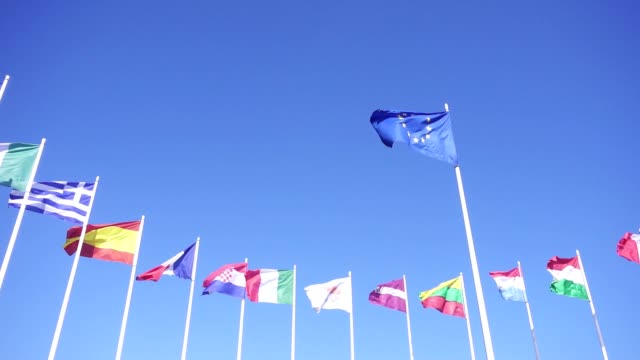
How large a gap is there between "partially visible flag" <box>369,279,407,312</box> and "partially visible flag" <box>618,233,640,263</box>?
1351cm

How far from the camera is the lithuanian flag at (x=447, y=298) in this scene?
30.2 m

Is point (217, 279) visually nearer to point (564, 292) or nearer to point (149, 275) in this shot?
point (149, 275)

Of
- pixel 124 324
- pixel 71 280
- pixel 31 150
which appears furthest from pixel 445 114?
pixel 124 324

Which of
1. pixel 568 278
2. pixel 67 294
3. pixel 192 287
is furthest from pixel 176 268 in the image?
pixel 568 278

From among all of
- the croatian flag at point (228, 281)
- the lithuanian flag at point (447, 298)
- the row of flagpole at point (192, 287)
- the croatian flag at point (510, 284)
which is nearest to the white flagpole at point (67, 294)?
the row of flagpole at point (192, 287)

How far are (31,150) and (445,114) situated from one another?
1676cm

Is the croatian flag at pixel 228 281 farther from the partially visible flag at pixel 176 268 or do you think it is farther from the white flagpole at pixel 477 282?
the white flagpole at pixel 477 282

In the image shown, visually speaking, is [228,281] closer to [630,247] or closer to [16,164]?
[16,164]

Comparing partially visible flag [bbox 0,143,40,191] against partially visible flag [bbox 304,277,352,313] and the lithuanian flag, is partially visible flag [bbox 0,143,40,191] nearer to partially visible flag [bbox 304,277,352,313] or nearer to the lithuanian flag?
partially visible flag [bbox 304,277,352,313]

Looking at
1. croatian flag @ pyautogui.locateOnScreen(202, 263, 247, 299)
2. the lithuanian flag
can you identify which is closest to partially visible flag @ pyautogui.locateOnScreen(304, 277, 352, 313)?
croatian flag @ pyautogui.locateOnScreen(202, 263, 247, 299)

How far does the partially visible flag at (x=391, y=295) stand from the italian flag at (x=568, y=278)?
9508mm

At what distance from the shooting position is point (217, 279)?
30156 millimetres

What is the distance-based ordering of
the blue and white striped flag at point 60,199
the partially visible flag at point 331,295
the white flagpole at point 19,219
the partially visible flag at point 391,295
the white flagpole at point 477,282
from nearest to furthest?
the white flagpole at point 477,282, the white flagpole at point 19,219, the blue and white striped flag at point 60,199, the partially visible flag at point 331,295, the partially visible flag at point 391,295

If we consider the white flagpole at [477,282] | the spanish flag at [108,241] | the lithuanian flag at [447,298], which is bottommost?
the white flagpole at [477,282]
